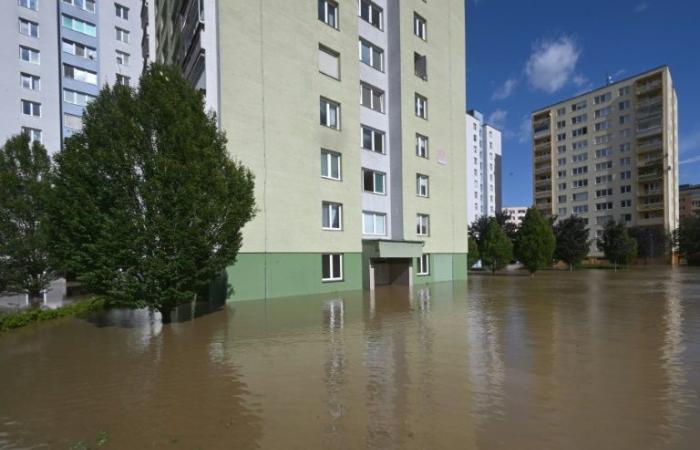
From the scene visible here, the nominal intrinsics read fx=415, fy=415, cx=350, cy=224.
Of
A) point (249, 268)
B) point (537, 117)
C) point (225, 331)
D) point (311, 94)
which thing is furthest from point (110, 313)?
point (537, 117)

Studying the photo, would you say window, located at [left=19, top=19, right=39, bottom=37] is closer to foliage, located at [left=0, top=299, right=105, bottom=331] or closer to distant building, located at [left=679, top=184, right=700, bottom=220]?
foliage, located at [left=0, top=299, right=105, bottom=331]

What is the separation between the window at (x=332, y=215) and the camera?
22000mm

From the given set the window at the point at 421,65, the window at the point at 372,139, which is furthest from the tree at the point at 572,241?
the window at the point at 372,139

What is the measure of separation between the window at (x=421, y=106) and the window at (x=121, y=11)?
121 ft

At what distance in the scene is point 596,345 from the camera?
9.14 metres

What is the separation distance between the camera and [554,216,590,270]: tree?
53562mm

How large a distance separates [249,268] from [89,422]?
42.8 feet

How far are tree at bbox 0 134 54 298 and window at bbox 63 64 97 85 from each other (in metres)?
27.1

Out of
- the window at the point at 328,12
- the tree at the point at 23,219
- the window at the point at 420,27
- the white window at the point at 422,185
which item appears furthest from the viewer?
the window at the point at 420,27

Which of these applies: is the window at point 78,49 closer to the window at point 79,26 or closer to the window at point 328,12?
the window at point 79,26

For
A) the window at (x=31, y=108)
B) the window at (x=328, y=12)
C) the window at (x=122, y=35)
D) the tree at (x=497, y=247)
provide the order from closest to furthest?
the window at (x=328, y=12) → the window at (x=31, y=108) → the tree at (x=497, y=247) → the window at (x=122, y=35)

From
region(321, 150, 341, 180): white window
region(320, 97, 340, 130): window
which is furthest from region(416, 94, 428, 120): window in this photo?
region(321, 150, 341, 180): white window

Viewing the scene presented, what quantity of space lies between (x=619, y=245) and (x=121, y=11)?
67229 millimetres

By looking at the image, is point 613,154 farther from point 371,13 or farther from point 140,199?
point 140,199
